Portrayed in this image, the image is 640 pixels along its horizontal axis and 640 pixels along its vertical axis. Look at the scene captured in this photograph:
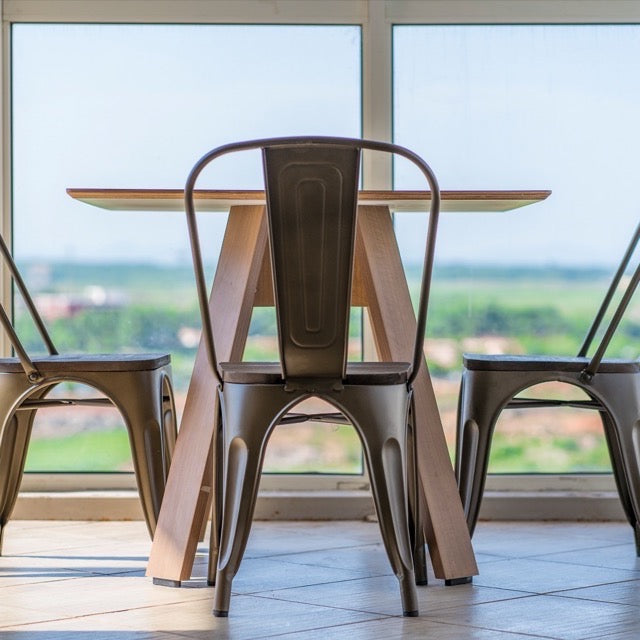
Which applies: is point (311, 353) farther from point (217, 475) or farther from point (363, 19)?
point (363, 19)

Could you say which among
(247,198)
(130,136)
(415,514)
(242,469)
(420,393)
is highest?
(130,136)

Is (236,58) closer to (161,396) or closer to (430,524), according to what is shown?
(161,396)

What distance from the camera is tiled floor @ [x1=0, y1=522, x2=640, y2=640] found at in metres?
2.00

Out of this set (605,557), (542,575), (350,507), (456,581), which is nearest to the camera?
(456,581)

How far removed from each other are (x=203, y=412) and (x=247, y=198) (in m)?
0.48

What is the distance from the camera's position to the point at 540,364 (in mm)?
2594

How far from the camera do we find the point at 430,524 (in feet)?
8.14

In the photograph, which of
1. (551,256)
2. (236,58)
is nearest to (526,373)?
(551,256)

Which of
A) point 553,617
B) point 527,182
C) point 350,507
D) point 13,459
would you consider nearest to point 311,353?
point 553,617

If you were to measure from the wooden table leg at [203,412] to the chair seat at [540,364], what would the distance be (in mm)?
540

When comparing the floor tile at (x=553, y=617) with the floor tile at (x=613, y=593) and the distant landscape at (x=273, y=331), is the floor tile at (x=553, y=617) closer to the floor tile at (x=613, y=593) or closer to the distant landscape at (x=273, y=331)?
the floor tile at (x=613, y=593)

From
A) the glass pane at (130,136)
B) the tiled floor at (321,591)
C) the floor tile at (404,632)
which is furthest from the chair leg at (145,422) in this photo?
the glass pane at (130,136)

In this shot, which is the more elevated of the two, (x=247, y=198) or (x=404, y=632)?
Answer: (x=247, y=198)

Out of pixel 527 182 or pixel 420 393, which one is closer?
pixel 420 393
